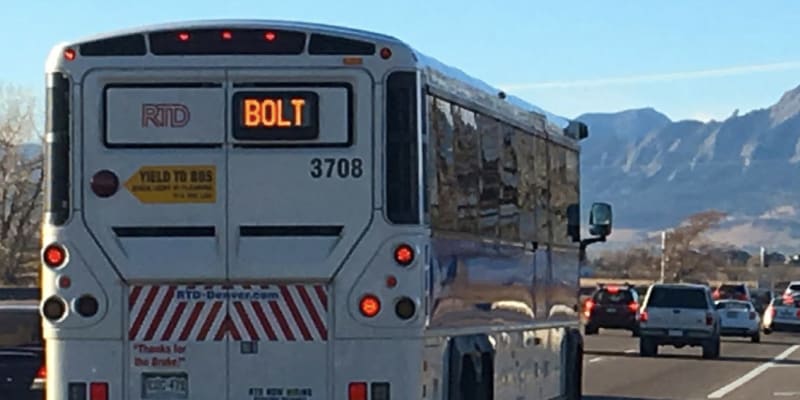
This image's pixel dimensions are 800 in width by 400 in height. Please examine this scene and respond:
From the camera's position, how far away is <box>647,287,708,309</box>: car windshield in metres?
39.6

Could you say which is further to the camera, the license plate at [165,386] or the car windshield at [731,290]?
the car windshield at [731,290]

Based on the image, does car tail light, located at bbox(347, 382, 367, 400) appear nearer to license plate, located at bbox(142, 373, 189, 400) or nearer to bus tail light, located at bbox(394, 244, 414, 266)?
bus tail light, located at bbox(394, 244, 414, 266)

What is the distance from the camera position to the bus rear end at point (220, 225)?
11625 mm

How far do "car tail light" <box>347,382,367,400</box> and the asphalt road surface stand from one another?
44.4 feet

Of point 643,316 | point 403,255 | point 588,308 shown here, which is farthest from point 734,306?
point 403,255

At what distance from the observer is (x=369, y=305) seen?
38.1 feet

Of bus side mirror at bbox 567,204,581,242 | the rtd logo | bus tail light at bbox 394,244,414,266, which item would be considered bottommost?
bus tail light at bbox 394,244,414,266

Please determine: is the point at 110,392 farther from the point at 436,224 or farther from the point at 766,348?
the point at 766,348

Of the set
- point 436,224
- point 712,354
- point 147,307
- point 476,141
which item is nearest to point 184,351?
point 147,307

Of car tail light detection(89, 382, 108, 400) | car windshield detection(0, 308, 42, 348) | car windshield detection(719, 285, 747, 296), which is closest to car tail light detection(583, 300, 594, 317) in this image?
car windshield detection(719, 285, 747, 296)

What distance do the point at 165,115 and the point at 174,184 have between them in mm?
471

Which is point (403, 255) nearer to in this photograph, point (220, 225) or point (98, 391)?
point (220, 225)

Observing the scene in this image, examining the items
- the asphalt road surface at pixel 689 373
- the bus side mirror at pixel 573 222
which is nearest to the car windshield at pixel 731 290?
the asphalt road surface at pixel 689 373

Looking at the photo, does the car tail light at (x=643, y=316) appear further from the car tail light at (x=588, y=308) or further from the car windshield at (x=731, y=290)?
the car windshield at (x=731, y=290)
